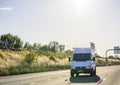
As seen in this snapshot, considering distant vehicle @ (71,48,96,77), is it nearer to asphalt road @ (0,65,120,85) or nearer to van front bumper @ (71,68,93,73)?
van front bumper @ (71,68,93,73)

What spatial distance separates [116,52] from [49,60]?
39.7 metres

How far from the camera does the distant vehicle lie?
29672mm

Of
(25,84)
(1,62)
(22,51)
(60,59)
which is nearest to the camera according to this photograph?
(25,84)

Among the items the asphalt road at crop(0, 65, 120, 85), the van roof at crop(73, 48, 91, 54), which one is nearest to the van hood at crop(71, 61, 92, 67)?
the asphalt road at crop(0, 65, 120, 85)

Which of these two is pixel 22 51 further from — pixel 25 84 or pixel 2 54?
pixel 25 84

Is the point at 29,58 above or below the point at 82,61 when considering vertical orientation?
above

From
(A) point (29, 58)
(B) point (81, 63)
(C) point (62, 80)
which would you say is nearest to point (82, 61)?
(B) point (81, 63)

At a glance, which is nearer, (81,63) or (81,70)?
(81,70)

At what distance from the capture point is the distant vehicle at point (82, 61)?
2967 cm

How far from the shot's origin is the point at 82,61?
30.1 metres

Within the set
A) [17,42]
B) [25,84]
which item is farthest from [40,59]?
[17,42]

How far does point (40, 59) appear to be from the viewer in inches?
3231

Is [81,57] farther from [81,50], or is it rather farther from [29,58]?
[29,58]

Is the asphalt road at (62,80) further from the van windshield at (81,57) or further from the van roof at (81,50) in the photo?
the van roof at (81,50)
